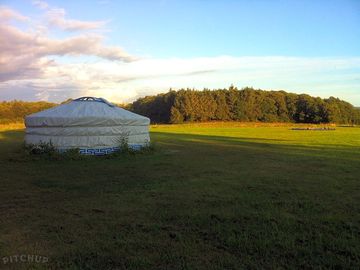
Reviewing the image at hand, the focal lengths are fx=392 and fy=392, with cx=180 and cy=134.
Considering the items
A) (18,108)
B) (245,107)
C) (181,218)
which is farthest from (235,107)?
(181,218)

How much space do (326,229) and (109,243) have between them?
8.48ft

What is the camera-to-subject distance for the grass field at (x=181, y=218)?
3844 mm

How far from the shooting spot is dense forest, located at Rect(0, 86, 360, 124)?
64562 millimetres

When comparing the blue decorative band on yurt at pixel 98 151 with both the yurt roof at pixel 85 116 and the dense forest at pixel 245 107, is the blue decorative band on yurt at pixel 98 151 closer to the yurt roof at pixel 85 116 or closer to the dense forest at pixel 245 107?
the yurt roof at pixel 85 116

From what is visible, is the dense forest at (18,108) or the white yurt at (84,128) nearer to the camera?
the white yurt at (84,128)

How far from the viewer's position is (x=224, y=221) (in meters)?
5.07

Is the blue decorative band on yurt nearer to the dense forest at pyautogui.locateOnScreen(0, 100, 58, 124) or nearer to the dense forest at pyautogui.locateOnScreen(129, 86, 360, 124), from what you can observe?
the dense forest at pyautogui.locateOnScreen(129, 86, 360, 124)

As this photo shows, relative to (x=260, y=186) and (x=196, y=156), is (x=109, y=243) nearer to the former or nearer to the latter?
(x=260, y=186)

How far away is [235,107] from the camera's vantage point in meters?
67.3

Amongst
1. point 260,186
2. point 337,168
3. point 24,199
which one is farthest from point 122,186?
point 337,168

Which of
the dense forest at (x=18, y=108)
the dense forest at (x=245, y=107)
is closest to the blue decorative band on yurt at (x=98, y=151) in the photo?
the dense forest at (x=245, y=107)

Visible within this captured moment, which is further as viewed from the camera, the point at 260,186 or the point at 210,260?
the point at 260,186

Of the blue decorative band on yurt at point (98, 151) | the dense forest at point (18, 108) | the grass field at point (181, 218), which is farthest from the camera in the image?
the dense forest at point (18, 108)

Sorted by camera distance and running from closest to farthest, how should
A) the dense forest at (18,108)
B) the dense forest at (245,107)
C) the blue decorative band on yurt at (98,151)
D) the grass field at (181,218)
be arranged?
the grass field at (181,218) → the blue decorative band on yurt at (98,151) → the dense forest at (245,107) → the dense forest at (18,108)
